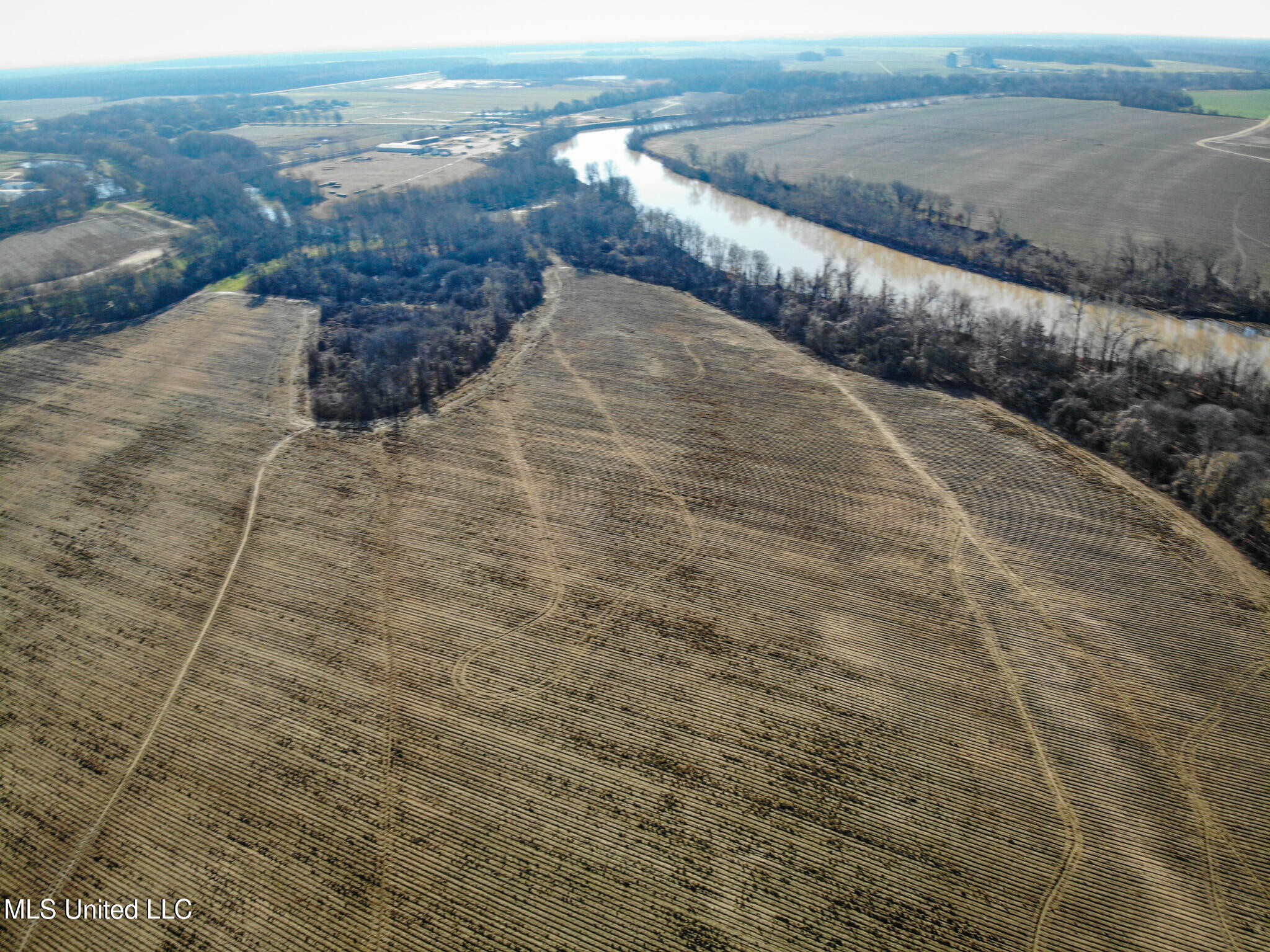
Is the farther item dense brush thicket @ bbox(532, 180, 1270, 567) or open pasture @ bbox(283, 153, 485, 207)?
open pasture @ bbox(283, 153, 485, 207)

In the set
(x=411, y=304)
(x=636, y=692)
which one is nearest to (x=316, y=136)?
(x=411, y=304)

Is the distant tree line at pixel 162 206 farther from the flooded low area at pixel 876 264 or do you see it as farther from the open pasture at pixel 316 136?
the flooded low area at pixel 876 264

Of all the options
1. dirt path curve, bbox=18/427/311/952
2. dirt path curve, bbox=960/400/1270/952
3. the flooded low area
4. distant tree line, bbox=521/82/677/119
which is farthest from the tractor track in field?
distant tree line, bbox=521/82/677/119

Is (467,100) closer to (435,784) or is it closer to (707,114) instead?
(707,114)

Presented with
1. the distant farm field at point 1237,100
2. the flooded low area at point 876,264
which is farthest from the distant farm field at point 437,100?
the distant farm field at point 1237,100

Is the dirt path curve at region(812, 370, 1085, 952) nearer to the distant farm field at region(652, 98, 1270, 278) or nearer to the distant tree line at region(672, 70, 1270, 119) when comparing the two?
the distant farm field at region(652, 98, 1270, 278)

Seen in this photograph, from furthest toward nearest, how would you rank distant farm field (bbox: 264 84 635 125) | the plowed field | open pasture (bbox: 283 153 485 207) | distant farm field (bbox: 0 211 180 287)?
distant farm field (bbox: 264 84 635 125) < open pasture (bbox: 283 153 485 207) < distant farm field (bbox: 0 211 180 287) < the plowed field

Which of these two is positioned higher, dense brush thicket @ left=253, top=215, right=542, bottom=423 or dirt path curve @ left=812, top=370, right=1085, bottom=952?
dense brush thicket @ left=253, top=215, right=542, bottom=423
